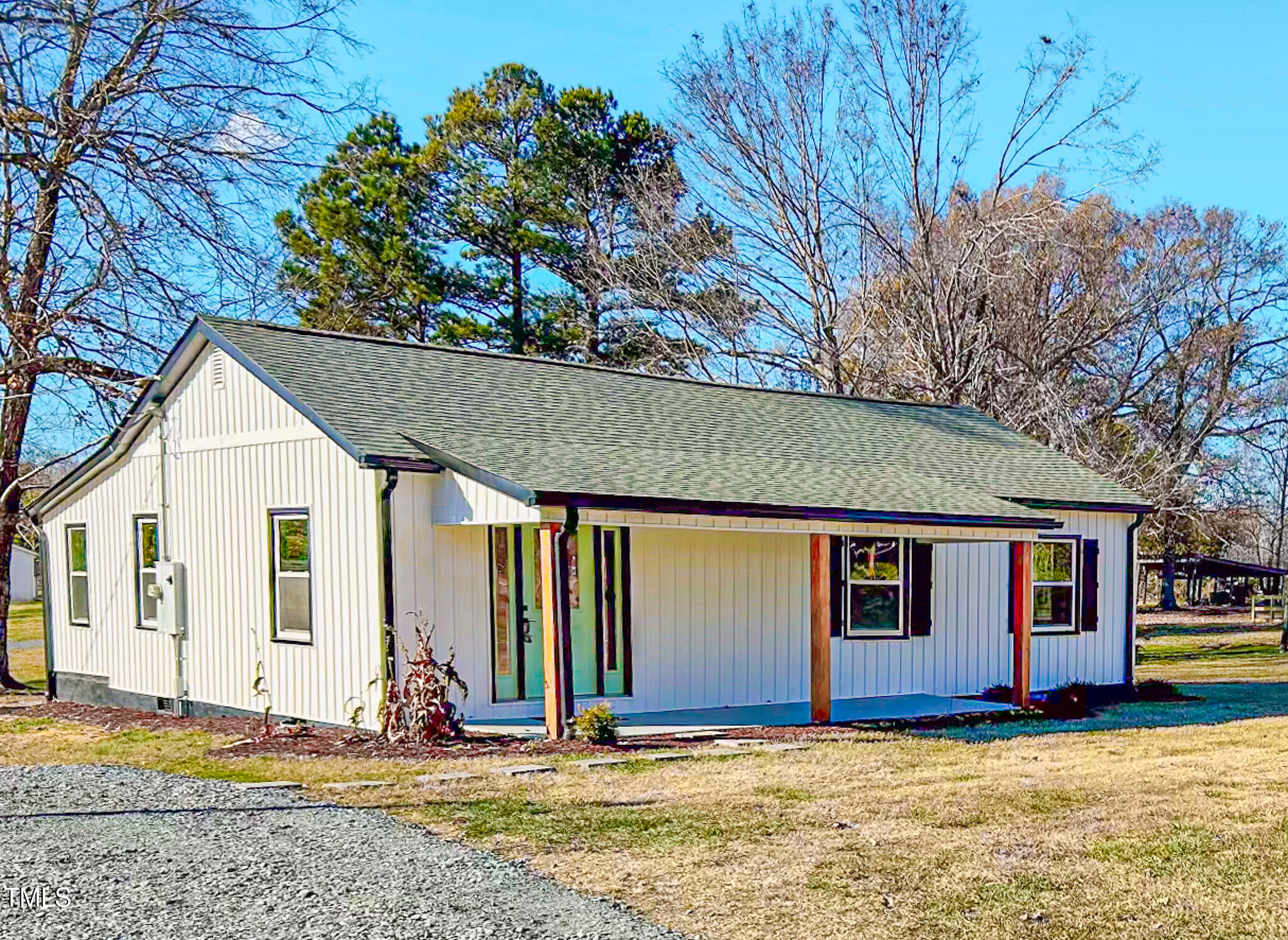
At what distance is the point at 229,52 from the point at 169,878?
10.4 m

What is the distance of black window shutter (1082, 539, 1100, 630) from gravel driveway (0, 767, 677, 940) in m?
10.7

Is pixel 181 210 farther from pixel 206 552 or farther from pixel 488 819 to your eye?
pixel 488 819

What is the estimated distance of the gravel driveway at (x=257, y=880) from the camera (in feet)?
17.9

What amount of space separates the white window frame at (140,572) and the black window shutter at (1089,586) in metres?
11.3

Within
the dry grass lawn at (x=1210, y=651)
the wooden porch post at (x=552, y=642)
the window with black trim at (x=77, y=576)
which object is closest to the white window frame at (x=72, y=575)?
the window with black trim at (x=77, y=576)

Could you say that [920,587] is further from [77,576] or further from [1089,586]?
[77,576]

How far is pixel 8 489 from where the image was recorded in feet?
58.2

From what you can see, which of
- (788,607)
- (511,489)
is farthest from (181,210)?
(788,607)

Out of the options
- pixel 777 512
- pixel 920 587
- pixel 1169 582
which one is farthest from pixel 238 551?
pixel 1169 582

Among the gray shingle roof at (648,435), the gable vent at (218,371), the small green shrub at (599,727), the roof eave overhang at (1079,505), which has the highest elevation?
the gable vent at (218,371)

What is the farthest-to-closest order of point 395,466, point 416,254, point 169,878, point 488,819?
1. point 416,254
2. point 395,466
3. point 488,819
4. point 169,878

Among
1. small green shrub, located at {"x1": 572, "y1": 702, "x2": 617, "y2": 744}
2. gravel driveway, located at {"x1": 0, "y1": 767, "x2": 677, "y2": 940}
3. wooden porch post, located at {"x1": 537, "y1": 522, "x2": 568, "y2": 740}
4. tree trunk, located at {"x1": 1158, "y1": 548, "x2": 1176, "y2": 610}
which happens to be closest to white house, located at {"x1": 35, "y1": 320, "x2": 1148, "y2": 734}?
wooden porch post, located at {"x1": 537, "y1": 522, "x2": 568, "y2": 740}

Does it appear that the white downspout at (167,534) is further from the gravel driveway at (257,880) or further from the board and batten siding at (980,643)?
the board and batten siding at (980,643)

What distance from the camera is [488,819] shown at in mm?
7598
